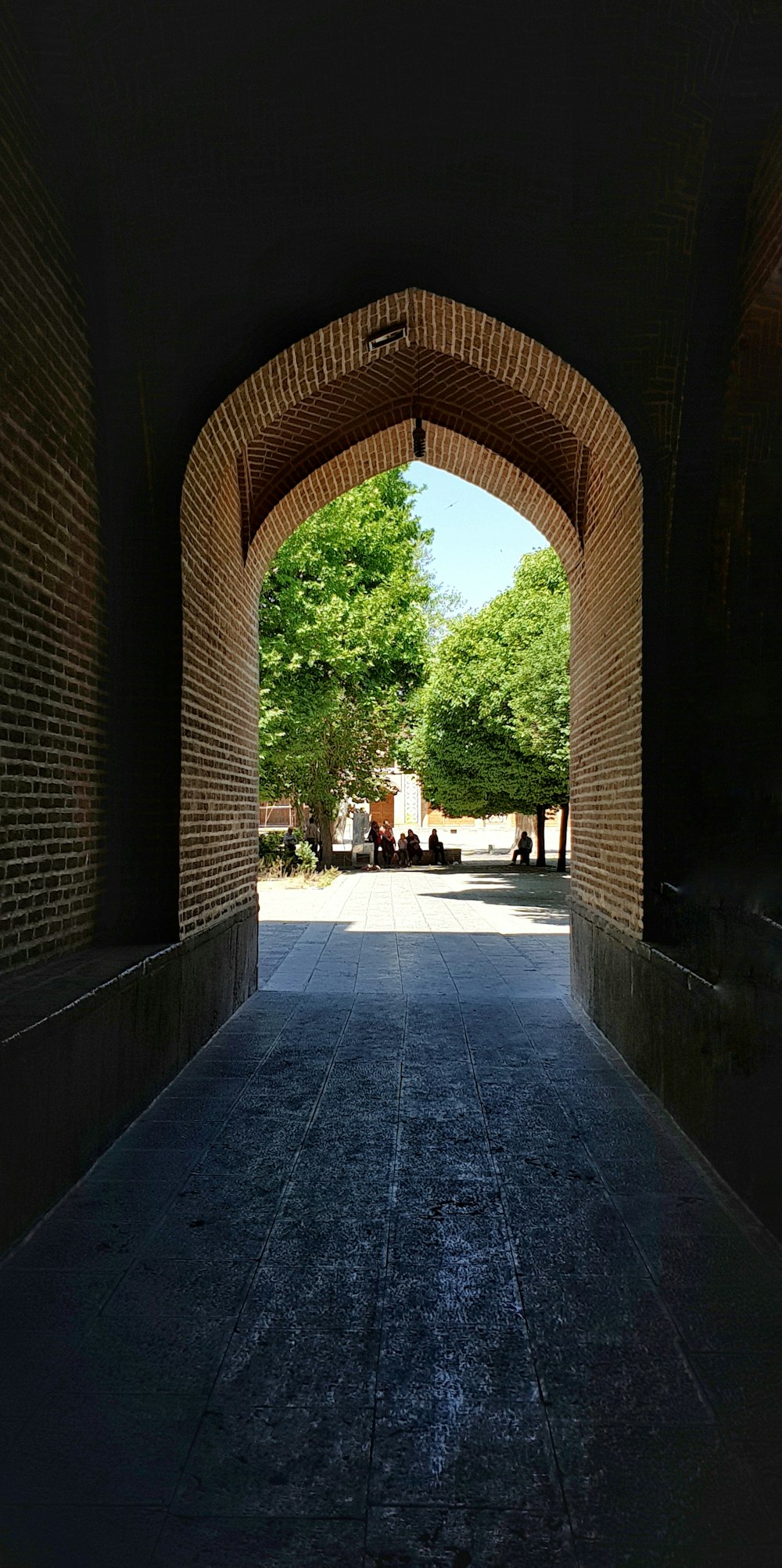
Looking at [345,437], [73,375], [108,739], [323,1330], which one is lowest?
[323,1330]

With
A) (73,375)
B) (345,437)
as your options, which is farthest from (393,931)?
(73,375)

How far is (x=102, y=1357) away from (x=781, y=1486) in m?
1.64

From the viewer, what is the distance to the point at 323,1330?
289 cm

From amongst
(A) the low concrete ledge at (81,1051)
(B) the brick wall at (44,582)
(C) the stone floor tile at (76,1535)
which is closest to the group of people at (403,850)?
(A) the low concrete ledge at (81,1051)

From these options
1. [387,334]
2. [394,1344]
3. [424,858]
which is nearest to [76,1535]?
[394,1344]

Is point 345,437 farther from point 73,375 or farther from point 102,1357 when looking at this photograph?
point 102,1357

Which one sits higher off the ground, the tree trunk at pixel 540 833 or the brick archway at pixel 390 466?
the brick archway at pixel 390 466

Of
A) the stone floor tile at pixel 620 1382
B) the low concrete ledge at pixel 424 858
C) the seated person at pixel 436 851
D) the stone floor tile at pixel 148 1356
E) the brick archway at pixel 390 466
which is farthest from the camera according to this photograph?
the seated person at pixel 436 851

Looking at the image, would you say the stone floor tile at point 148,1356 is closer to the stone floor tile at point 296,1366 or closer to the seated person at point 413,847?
the stone floor tile at point 296,1366

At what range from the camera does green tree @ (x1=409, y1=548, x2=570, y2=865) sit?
83.1ft

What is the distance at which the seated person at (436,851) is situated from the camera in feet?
98.2

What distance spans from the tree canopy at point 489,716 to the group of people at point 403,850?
5.60 feet

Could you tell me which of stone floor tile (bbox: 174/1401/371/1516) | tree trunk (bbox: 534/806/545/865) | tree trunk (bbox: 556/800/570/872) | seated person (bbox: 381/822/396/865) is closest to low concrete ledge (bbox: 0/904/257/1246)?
stone floor tile (bbox: 174/1401/371/1516)

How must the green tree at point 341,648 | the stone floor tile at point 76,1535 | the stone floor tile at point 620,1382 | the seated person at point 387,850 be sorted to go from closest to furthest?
the stone floor tile at point 76,1535 < the stone floor tile at point 620,1382 < the green tree at point 341,648 < the seated person at point 387,850
